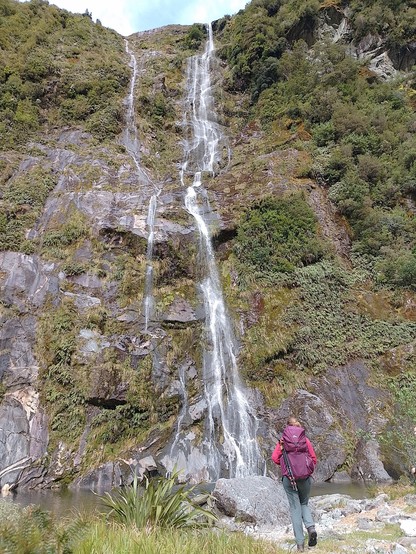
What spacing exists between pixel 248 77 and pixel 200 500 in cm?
3734

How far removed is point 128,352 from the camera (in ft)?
53.0

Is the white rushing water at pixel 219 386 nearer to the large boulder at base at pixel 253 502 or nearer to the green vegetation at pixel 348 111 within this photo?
the large boulder at base at pixel 253 502

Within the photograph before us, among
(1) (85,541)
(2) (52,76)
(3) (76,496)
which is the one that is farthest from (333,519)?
(2) (52,76)

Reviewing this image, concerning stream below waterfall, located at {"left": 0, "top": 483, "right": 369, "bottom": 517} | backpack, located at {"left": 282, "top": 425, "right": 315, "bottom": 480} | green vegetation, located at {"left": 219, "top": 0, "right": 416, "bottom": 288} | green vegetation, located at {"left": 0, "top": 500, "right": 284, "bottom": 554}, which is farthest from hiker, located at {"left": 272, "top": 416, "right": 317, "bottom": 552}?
green vegetation, located at {"left": 219, "top": 0, "right": 416, "bottom": 288}

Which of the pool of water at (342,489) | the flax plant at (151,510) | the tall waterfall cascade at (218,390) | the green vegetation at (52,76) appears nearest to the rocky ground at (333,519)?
the flax plant at (151,510)

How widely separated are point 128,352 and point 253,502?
8525 mm

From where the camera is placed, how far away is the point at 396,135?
26.5 meters

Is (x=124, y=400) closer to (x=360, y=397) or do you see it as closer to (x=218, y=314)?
(x=218, y=314)

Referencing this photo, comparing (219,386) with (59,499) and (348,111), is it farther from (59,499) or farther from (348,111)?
(348,111)

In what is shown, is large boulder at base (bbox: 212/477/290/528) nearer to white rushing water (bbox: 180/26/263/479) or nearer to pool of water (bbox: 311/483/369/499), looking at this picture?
pool of water (bbox: 311/483/369/499)

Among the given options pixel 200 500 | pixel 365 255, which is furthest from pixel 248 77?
pixel 200 500

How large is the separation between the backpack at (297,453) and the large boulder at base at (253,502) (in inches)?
131

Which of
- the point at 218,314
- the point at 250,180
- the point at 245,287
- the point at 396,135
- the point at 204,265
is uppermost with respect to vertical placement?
the point at 396,135

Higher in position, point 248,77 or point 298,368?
point 248,77
